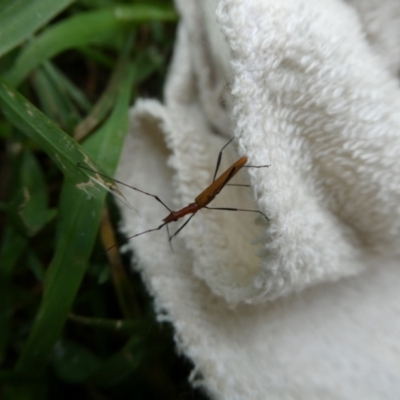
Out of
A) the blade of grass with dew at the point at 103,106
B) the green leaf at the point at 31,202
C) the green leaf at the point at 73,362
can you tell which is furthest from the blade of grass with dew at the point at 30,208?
the green leaf at the point at 73,362

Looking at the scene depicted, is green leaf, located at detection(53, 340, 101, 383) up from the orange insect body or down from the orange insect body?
down

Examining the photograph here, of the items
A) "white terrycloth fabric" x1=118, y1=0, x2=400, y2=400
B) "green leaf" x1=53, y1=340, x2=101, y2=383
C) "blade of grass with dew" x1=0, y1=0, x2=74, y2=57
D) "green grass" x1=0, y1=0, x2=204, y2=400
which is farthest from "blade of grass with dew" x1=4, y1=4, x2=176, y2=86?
"green leaf" x1=53, y1=340, x2=101, y2=383

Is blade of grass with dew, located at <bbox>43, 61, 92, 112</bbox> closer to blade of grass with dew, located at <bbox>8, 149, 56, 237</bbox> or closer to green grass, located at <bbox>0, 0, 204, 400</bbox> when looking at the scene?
green grass, located at <bbox>0, 0, 204, 400</bbox>

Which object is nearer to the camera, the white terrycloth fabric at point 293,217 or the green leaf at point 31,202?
the white terrycloth fabric at point 293,217

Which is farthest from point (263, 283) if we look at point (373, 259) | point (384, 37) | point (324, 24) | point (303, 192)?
point (384, 37)

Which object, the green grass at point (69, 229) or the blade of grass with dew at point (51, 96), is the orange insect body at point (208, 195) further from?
the blade of grass with dew at point (51, 96)
